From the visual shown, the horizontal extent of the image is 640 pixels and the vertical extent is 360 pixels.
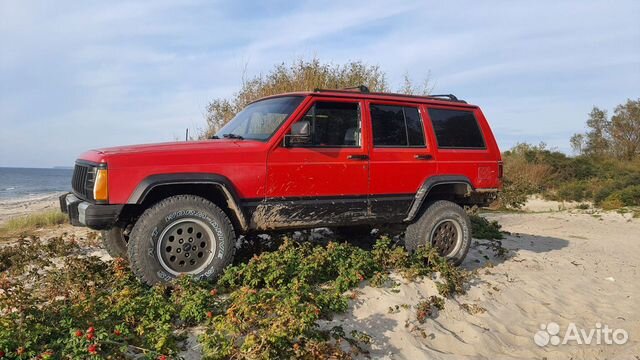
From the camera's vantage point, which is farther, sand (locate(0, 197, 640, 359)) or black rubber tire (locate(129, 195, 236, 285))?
black rubber tire (locate(129, 195, 236, 285))

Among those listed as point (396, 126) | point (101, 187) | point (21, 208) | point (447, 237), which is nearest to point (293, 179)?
point (396, 126)

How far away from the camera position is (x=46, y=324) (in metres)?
3.70

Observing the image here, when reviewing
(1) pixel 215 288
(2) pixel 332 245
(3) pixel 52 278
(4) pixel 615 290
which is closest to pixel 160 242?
(1) pixel 215 288

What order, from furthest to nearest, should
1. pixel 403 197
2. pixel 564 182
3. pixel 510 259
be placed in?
pixel 564 182 < pixel 510 259 < pixel 403 197

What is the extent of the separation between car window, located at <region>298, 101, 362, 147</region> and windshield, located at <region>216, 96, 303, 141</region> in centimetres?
25

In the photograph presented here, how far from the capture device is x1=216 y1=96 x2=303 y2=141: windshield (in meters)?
5.48

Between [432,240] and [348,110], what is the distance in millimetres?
1953

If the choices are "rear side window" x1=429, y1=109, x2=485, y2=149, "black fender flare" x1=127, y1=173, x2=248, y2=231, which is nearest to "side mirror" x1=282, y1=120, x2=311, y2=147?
"black fender flare" x1=127, y1=173, x2=248, y2=231

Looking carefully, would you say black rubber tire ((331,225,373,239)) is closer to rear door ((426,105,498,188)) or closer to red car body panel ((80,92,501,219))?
red car body panel ((80,92,501,219))

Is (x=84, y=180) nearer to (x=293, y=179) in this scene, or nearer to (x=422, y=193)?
(x=293, y=179)

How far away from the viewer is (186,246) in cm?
489

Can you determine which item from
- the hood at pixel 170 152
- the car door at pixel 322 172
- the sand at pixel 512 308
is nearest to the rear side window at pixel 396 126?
the car door at pixel 322 172

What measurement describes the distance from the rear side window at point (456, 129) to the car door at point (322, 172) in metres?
1.22

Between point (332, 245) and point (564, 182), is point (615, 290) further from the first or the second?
point (564, 182)
